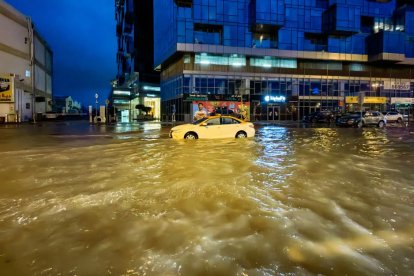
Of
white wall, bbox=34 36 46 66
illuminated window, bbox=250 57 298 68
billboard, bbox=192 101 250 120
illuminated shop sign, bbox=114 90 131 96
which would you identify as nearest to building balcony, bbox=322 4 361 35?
illuminated window, bbox=250 57 298 68

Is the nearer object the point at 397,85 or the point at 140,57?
the point at 397,85

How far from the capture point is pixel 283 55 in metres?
54.3

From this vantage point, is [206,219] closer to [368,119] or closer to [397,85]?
[368,119]

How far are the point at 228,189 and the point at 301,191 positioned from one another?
155 cm

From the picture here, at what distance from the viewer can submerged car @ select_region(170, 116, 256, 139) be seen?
1842 cm

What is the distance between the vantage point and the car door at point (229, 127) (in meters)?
18.9

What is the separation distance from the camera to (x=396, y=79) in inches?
2432

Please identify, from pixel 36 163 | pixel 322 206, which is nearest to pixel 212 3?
pixel 36 163

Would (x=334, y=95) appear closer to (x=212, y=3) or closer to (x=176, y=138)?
(x=212, y=3)

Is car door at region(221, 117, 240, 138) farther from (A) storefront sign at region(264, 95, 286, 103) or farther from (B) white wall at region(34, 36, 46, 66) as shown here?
(B) white wall at region(34, 36, 46, 66)

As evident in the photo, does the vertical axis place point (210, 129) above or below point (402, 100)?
below

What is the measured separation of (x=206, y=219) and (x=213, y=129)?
13.3 meters

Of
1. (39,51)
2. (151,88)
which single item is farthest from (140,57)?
(39,51)

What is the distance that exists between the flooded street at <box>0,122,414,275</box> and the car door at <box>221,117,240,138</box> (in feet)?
28.7
